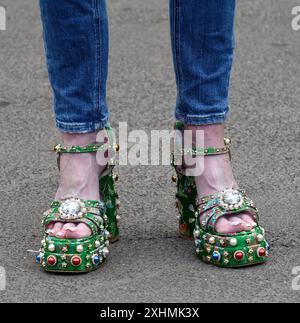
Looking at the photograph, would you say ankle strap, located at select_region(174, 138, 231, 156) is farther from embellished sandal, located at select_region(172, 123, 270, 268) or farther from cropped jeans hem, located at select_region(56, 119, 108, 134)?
cropped jeans hem, located at select_region(56, 119, 108, 134)

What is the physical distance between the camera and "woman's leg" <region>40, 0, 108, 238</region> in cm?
202

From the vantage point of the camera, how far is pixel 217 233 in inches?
81.6

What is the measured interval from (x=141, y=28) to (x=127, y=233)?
180cm

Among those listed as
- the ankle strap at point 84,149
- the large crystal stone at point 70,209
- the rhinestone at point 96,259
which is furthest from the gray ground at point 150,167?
the ankle strap at point 84,149

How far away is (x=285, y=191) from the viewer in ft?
8.22

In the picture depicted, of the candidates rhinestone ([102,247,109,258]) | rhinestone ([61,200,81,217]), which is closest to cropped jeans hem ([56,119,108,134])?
rhinestone ([61,200,81,217])

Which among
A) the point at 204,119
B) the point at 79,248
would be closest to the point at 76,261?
the point at 79,248

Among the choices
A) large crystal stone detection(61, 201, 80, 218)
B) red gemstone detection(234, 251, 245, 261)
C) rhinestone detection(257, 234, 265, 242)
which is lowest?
red gemstone detection(234, 251, 245, 261)

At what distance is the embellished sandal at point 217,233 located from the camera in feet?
6.73

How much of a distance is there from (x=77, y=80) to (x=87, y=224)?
0.32 meters

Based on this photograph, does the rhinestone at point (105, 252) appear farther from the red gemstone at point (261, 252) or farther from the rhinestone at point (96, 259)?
the red gemstone at point (261, 252)

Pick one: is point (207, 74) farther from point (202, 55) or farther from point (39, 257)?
point (39, 257)

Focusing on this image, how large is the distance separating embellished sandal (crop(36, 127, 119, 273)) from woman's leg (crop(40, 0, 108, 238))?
0.02 metres
